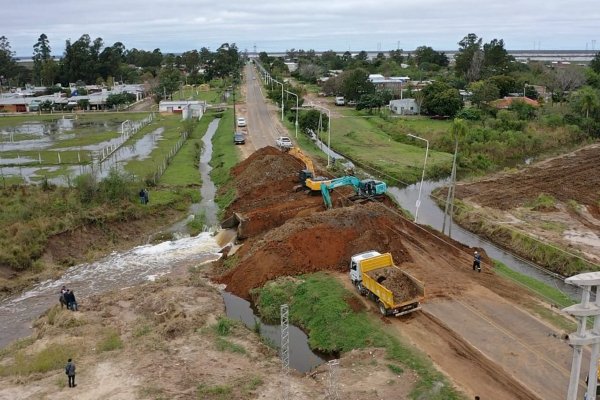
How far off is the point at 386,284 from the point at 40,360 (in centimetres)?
1584

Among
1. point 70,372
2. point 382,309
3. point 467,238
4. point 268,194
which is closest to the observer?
point 70,372

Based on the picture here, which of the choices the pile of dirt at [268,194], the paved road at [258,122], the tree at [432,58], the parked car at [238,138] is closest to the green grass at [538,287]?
the pile of dirt at [268,194]

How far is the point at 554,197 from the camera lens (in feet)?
153

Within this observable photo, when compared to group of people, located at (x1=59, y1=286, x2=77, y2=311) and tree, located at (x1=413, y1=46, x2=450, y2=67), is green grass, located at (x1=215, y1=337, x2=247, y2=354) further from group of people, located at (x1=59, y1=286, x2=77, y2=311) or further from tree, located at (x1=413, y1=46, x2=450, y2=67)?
tree, located at (x1=413, y1=46, x2=450, y2=67)

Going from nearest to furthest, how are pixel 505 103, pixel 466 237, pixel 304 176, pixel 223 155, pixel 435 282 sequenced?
pixel 435 282 < pixel 466 237 < pixel 304 176 < pixel 223 155 < pixel 505 103

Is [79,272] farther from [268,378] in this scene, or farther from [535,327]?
[535,327]

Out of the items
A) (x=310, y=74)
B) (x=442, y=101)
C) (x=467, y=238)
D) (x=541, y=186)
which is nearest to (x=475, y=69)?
(x=442, y=101)

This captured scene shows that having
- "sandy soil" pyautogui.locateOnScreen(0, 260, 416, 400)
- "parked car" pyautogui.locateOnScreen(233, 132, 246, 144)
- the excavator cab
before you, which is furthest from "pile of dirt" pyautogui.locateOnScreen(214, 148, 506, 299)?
"parked car" pyautogui.locateOnScreen(233, 132, 246, 144)

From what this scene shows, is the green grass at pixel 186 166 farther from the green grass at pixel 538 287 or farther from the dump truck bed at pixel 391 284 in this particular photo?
the green grass at pixel 538 287

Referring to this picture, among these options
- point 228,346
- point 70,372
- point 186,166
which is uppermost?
point 186,166

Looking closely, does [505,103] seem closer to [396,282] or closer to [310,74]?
[396,282]

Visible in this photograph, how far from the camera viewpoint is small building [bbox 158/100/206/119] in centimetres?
9575

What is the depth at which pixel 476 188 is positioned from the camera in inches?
1996

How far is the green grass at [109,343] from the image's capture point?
23922mm
